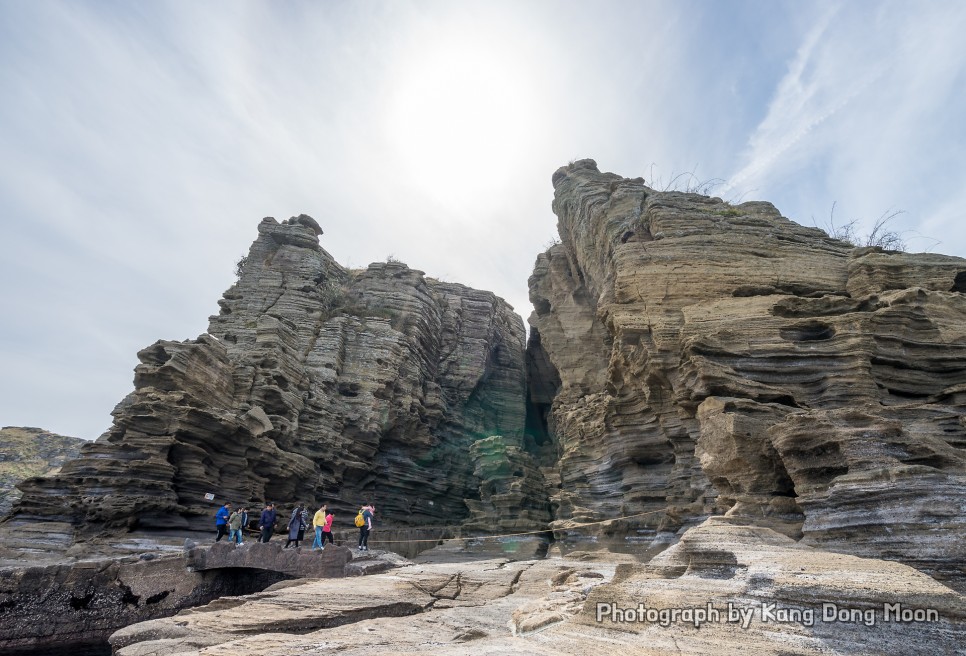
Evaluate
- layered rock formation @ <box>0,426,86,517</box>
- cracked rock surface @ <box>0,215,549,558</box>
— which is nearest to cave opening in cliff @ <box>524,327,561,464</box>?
cracked rock surface @ <box>0,215,549,558</box>

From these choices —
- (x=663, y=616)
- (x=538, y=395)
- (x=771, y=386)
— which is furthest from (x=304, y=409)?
(x=663, y=616)

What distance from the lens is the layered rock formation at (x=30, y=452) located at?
31250 millimetres

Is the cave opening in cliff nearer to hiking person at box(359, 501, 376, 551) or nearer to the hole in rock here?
hiking person at box(359, 501, 376, 551)

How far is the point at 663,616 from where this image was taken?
6.52m

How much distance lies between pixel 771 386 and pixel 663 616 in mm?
10182

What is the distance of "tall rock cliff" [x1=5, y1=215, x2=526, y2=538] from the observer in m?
22.4

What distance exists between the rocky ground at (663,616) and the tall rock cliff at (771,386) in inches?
71.2

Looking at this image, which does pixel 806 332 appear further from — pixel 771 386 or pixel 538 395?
pixel 538 395

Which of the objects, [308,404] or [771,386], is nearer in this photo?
[771,386]

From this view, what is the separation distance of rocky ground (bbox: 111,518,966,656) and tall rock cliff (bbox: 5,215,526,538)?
14.4 meters

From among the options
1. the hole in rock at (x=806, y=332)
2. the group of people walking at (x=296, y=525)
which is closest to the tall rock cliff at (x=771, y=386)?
the hole in rock at (x=806, y=332)

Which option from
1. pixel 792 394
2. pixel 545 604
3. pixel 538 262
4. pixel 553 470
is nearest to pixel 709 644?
pixel 545 604

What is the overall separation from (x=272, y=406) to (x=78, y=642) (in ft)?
47.1

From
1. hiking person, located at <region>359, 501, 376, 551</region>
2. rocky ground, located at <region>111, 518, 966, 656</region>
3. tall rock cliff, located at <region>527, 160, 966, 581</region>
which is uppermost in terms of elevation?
tall rock cliff, located at <region>527, 160, 966, 581</region>
